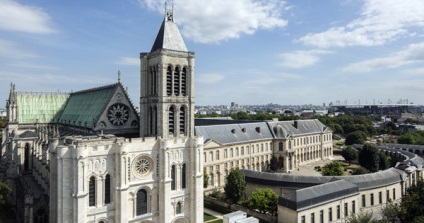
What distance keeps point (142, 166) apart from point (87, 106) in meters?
16.3

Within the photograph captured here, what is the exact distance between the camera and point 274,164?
7069cm

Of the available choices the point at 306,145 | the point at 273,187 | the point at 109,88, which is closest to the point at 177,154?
the point at 109,88

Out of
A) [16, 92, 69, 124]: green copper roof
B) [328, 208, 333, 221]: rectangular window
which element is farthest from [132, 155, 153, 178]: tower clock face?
[16, 92, 69, 124]: green copper roof

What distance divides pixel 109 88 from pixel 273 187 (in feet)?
92.4

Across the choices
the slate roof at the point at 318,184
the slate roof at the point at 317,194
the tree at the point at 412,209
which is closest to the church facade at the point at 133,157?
the slate roof at the point at 317,194

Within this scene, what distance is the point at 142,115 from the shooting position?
37812mm

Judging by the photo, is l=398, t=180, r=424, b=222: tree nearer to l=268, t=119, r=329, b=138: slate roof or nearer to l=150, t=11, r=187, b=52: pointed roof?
l=150, t=11, r=187, b=52: pointed roof

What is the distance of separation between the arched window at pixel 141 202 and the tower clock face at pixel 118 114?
9871 mm

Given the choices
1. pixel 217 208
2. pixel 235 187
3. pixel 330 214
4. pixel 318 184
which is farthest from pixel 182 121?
pixel 330 214

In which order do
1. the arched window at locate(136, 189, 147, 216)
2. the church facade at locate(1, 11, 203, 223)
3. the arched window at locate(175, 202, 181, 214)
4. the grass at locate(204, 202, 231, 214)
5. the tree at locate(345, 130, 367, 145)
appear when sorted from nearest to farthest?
the church facade at locate(1, 11, 203, 223) → the arched window at locate(136, 189, 147, 216) → the arched window at locate(175, 202, 181, 214) → the grass at locate(204, 202, 231, 214) → the tree at locate(345, 130, 367, 145)

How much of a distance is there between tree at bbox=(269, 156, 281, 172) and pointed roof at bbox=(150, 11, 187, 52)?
42.6 m

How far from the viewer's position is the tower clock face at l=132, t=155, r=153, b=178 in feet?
109

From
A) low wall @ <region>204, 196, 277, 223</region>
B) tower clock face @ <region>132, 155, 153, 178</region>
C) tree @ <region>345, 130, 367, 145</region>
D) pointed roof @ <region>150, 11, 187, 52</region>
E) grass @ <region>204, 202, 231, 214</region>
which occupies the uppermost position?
pointed roof @ <region>150, 11, 187, 52</region>

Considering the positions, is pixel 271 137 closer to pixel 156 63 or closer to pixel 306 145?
pixel 306 145
